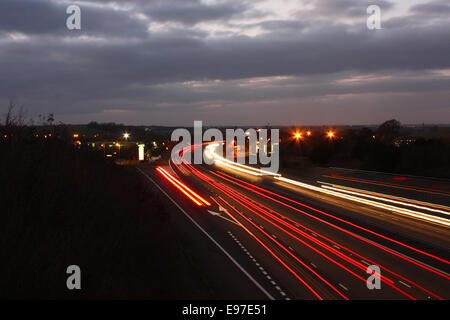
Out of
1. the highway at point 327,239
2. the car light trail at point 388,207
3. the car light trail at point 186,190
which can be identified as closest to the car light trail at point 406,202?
the highway at point 327,239

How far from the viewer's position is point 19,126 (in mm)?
14516

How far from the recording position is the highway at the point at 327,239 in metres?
14.6

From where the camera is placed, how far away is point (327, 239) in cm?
2089

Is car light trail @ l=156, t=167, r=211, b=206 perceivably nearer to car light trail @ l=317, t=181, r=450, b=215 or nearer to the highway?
the highway

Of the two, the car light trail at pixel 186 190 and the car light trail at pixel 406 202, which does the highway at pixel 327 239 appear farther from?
the car light trail at pixel 186 190

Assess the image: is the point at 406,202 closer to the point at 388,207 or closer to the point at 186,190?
the point at 388,207

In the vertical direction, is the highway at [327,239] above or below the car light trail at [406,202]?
below

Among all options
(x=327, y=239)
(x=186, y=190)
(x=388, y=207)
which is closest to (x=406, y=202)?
(x=388, y=207)

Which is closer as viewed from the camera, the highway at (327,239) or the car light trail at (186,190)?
the highway at (327,239)

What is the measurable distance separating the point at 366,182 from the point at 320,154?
2907cm

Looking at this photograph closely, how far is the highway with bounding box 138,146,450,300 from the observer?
47.8 feet

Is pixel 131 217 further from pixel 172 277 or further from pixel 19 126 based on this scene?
pixel 19 126

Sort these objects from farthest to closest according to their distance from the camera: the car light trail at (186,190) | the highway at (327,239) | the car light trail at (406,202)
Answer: the car light trail at (186,190) < the car light trail at (406,202) < the highway at (327,239)

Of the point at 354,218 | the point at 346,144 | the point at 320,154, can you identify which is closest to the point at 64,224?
the point at 354,218
